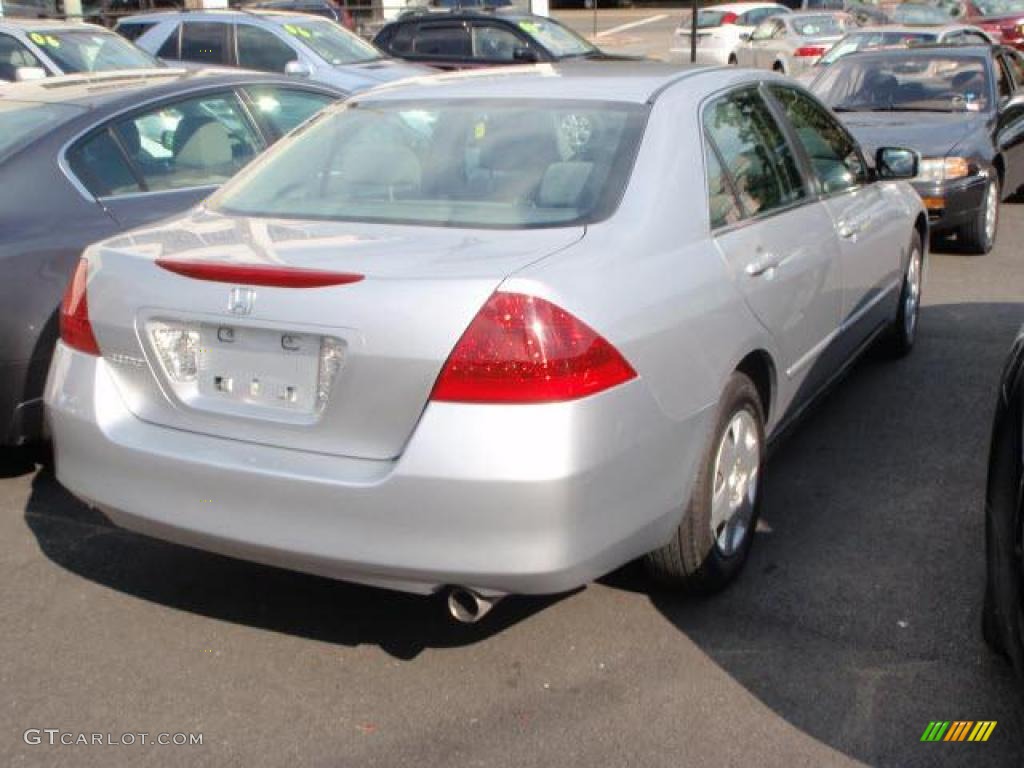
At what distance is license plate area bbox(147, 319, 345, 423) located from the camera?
320 cm

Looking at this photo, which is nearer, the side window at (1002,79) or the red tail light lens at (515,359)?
the red tail light lens at (515,359)

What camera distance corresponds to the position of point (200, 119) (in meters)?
6.12

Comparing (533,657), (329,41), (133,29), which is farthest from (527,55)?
(533,657)

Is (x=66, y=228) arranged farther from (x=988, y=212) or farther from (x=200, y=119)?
(x=988, y=212)

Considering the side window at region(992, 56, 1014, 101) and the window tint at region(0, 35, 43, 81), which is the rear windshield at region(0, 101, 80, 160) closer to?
Answer: the window tint at region(0, 35, 43, 81)

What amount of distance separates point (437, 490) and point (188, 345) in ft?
2.79

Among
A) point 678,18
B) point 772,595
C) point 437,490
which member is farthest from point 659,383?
point 678,18

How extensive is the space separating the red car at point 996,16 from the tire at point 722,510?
19.5m

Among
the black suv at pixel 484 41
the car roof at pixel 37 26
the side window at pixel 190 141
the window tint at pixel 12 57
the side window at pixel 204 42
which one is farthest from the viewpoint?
the black suv at pixel 484 41

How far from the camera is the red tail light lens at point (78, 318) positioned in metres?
3.58

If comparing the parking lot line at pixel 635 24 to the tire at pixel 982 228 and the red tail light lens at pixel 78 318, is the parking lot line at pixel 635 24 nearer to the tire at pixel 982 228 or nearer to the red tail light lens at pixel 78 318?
the tire at pixel 982 228

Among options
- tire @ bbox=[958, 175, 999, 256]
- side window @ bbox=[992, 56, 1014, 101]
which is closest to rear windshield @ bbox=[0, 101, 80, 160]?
tire @ bbox=[958, 175, 999, 256]

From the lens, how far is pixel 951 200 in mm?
8820

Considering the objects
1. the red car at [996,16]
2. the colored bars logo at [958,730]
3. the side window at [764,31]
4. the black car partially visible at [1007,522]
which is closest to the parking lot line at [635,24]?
the side window at [764,31]
